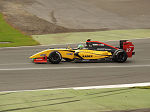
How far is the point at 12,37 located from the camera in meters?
26.2

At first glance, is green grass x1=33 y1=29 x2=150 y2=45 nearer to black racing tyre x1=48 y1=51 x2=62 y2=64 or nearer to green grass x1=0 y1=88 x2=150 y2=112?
black racing tyre x1=48 y1=51 x2=62 y2=64

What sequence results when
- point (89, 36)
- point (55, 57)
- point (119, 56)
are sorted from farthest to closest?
point (89, 36), point (119, 56), point (55, 57)

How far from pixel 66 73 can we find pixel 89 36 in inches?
553

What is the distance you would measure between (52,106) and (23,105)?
85 cm

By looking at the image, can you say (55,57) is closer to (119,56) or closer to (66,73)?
(66,73)

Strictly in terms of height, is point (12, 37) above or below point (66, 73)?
above

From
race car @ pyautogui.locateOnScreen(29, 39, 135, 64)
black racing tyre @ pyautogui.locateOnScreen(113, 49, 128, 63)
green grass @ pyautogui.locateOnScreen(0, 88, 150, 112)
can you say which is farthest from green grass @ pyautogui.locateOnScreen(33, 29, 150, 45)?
green grass @ pyautogui.locateOnScreen(0, 88, 150, 112)

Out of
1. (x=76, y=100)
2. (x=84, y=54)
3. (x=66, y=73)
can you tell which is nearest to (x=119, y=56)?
(x=84, y=54)

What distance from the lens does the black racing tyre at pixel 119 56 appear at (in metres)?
16.0

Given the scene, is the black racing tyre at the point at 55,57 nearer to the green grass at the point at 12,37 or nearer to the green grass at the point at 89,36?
the green grass at the point at 12,37

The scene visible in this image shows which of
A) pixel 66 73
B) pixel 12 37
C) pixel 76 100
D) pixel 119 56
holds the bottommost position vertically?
pixel 76 100

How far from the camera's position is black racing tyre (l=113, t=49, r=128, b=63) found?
52.4 ft

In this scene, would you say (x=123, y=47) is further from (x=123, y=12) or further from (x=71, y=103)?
(x=123, y=12)

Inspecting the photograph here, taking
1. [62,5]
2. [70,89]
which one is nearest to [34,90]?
Result: [70,89]
